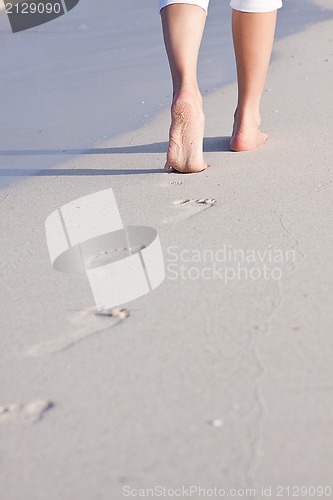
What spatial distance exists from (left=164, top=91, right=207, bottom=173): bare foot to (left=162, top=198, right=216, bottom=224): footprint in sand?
0.72 ft

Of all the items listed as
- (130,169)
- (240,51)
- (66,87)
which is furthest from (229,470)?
(66,87)

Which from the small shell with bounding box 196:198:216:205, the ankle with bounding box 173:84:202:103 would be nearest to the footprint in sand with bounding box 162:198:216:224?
the small shell with bounding box 196:198:216:205

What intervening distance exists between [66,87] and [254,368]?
8.37 feet

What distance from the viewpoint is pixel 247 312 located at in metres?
1.40

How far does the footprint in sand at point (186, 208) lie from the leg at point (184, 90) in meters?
0.22

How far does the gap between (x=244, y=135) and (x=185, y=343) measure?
46.2 inches

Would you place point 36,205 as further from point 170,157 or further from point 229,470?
point 229,470

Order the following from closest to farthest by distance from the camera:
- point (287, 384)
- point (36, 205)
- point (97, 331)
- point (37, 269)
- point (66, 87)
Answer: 1. point (287, 384)
2. point (97, 331)
3. point (37, 269)
4. point (36, 205)
5. point (66, 87)

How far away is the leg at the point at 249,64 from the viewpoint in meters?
2.35

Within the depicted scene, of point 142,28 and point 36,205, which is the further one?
point 142,28

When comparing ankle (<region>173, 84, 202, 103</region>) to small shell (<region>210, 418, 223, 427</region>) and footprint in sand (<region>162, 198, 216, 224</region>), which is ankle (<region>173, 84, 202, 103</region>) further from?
small shell (<region>210, 418, 223, 427</region>)

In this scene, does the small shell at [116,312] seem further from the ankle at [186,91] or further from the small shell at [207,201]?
the ankle at [186,91]

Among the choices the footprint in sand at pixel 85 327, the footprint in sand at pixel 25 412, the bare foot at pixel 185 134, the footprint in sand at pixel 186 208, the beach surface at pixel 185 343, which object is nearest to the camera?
the beach surface at pixel 185 343

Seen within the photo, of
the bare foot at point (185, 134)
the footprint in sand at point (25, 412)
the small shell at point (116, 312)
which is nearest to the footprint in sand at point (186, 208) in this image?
the bare foot at point (185, 134)
